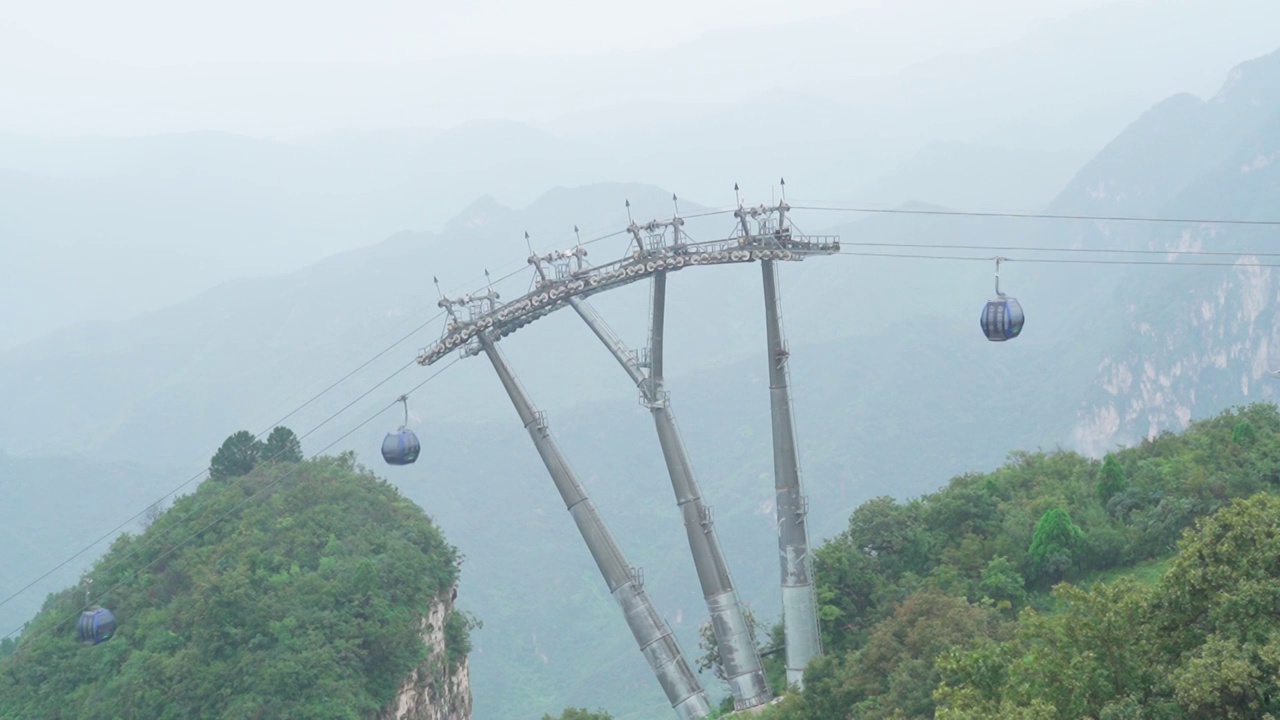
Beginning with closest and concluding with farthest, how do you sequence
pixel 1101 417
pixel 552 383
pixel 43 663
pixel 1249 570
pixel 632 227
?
pixel 1249 570, pixel 632 227, pixel 43 663, pixel 1101 417, pixel 552 383

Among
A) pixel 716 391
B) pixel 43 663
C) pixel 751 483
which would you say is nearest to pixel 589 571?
pixel 751 483

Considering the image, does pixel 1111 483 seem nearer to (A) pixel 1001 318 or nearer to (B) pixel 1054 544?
(B) pixel 1054 544

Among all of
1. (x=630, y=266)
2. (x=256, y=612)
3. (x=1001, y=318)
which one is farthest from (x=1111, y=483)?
(x=256, y=612)

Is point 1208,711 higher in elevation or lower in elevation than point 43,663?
lower

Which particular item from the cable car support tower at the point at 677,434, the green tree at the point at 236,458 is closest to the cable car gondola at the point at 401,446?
the cable car support tower at the point at 677,434

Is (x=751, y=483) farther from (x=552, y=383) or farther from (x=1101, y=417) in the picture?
(x=552, y=383)

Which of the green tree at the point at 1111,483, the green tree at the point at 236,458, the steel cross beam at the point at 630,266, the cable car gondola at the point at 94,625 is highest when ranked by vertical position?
the green tree at the point at 236,458

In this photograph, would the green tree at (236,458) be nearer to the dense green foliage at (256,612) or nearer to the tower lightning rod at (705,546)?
the dense green foliage at (256,612)
